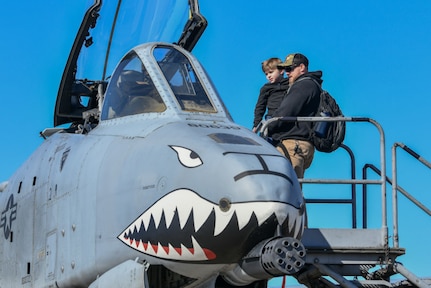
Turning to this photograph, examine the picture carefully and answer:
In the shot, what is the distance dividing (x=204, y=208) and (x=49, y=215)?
2456 mm

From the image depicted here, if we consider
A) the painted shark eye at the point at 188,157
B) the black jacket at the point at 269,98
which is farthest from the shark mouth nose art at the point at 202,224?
the black jacket at the point at 269,98

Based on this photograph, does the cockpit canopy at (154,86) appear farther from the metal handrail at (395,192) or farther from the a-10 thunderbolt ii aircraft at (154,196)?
the metal handrail at (395,192)

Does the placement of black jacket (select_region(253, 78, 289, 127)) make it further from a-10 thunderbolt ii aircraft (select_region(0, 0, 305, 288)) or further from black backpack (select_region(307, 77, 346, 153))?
a-10 thunderbolt ii aircraft (select_region(0, 0, 305, 288))

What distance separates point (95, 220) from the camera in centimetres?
751

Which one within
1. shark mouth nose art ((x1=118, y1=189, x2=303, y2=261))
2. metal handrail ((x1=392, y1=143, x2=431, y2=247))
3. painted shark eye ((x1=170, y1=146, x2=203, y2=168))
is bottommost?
shark mouth nose art ((x1=118, y1=189, x2=303, y2=261))

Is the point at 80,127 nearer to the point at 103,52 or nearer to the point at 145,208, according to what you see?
the point at 103,52

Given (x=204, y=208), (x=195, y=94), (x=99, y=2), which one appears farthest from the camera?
(x=99, y=2)

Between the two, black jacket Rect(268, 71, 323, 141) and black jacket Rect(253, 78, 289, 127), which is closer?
black jacket Rect(268, 71, 323, 141)

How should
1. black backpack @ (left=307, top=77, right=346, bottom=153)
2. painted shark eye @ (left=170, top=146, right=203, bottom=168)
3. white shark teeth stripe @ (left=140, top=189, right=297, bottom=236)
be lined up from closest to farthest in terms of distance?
white shark teeth stripe @ (left=140, top=189, right=297, bottom=236) < painted shark eye @ (left=170, top=146, right=203, bottom=168) < black backpack @ (left=307, top=77, right=346, bottom=153)

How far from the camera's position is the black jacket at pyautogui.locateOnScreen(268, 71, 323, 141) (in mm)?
9695

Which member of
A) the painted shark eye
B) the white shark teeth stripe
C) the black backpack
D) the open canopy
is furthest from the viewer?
the open canopy

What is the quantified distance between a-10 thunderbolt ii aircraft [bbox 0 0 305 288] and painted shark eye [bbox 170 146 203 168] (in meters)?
0.01

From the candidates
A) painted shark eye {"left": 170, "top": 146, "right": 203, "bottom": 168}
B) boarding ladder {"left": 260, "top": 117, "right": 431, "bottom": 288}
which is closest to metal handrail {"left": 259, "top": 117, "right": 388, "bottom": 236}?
boarding ladder {"left": 260, "top": 117, "right": 431, "bottom": 288}

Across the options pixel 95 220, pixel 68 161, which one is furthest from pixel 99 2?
pixel 95 220
